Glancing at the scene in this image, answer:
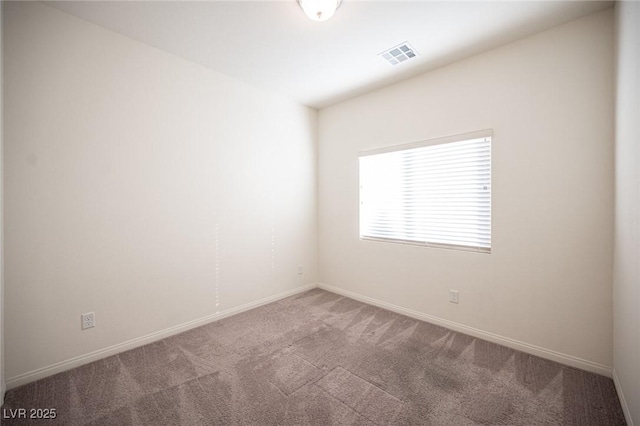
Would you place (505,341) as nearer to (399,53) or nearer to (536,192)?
(536,192)

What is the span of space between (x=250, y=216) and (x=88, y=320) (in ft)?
5.85

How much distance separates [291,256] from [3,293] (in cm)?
270

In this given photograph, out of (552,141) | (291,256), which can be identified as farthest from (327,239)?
(552,141)

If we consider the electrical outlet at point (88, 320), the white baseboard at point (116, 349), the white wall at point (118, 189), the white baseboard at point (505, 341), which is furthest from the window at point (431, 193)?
the electrical outlet at point (88, 320)

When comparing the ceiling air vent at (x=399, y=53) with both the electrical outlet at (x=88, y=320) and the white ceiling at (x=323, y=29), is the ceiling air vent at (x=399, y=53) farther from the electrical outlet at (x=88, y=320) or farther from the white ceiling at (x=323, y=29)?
the electrical outlet at (x=88, y=320)

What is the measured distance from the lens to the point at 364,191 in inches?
149

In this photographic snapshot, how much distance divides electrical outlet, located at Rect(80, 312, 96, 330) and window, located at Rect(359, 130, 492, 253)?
9.65ft

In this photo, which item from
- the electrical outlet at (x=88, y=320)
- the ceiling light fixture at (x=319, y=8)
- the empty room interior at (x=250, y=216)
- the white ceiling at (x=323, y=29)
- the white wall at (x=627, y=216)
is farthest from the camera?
the electrical outlet at (x=88, y=320)

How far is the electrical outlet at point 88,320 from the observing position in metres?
2.26

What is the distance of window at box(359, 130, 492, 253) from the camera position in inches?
107

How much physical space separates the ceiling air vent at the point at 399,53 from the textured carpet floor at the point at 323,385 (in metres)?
2.79

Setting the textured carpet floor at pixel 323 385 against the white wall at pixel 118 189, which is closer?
the textured carpet floor at pixel 323 385

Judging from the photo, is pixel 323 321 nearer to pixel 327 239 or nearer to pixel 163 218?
pixel 327 239

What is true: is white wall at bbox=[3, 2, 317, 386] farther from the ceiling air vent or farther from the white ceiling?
the ceiling air vent
